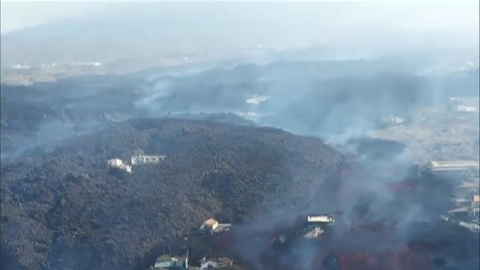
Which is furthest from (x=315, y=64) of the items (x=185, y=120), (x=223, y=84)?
(x=185, y=120)

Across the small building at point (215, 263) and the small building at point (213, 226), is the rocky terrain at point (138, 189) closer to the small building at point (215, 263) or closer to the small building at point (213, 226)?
the small building at point (213, 226)

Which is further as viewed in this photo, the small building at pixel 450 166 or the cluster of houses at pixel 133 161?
the cluster of houses at pixel 133 161

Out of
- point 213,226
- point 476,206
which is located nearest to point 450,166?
point 476,206

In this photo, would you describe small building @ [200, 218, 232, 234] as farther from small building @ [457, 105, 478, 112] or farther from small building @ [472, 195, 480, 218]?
small building @ [457, 105, 478, 112]

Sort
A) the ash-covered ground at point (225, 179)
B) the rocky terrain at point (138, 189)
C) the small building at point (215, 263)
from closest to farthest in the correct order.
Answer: the small building at point (215, 263) → the ash-covered ground at point (225, 179) → the rocky terrain at point (138, 189)

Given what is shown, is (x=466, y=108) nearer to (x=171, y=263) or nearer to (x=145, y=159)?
(x=145, y=159)

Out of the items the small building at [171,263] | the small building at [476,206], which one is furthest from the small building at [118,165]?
the small building at [476,206]

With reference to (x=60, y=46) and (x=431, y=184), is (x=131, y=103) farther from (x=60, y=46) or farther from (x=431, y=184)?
(x=60, y=46)
